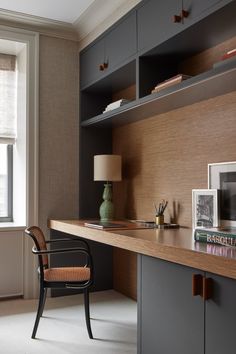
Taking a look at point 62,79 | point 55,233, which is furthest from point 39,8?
point 55,233

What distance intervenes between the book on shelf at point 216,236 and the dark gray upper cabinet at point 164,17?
3.77 ft

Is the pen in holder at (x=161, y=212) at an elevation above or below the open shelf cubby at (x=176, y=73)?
below

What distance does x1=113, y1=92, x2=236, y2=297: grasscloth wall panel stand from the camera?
8.11ft

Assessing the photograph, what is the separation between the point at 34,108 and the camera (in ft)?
11.8

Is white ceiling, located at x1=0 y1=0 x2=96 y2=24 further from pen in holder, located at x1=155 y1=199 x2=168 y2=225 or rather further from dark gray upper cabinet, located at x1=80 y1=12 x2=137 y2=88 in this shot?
pen in holder, located at x1=155 y1=199 x2=168 y2=225

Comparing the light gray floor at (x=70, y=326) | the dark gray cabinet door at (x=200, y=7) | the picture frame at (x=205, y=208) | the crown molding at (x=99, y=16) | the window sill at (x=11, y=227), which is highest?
the crown molding at (x=99, y=16)

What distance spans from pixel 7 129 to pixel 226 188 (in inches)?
89.4

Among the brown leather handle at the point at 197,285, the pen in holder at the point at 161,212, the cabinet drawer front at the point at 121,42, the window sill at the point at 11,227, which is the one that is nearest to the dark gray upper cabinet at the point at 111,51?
the cabinet drawer front at the point at 121,42

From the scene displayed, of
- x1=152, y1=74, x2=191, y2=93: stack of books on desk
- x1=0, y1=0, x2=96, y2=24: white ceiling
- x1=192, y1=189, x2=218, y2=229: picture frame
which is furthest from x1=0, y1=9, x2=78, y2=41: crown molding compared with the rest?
x1=192, y1=189, x2=218, y2=229: picture frame

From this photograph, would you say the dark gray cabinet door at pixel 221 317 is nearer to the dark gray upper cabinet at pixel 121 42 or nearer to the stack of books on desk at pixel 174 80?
the stack of books on desk at pixel 174 80

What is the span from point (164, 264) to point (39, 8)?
251cm

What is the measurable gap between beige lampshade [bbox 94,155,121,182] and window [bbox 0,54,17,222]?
98 centimetres

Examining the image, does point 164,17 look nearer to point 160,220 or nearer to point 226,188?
point 226,188

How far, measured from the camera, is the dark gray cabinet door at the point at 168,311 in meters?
1.74
